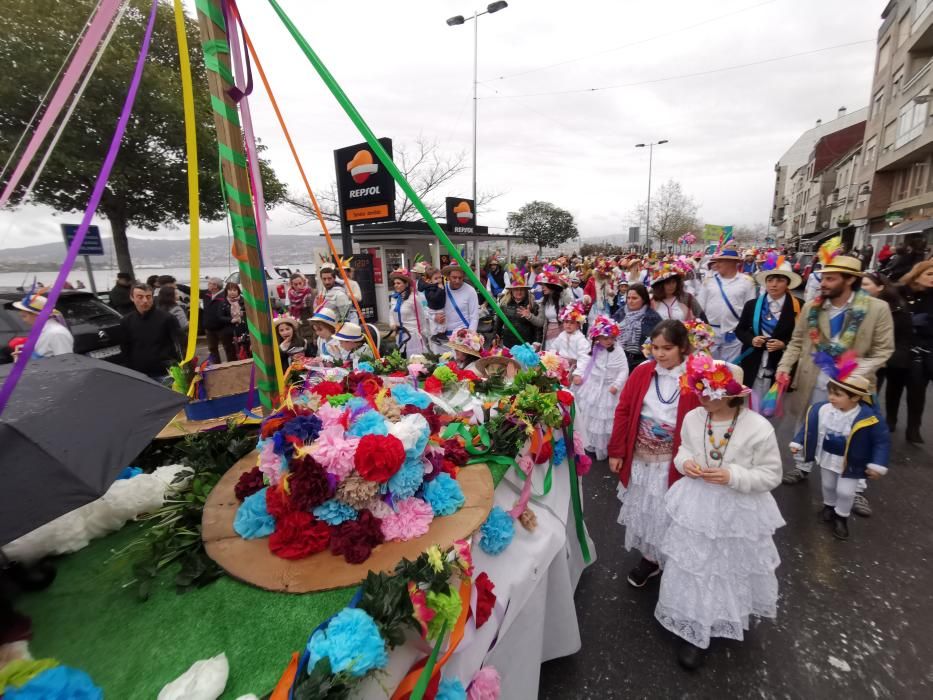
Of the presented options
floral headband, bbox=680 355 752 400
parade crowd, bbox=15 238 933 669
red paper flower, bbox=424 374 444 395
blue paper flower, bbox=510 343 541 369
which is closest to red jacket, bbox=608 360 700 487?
parade crowd, bbox=15 238 933 669

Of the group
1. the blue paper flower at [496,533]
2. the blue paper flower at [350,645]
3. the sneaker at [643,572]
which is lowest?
the sneaker at [643,572]

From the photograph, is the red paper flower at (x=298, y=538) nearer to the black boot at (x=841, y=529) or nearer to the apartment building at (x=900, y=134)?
the black boot at (x=841, y=529)

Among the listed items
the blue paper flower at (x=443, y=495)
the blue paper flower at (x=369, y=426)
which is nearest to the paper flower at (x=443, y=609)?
the blue paper flower at (x=443, y=495)

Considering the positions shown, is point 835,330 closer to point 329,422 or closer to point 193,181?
point 329,422

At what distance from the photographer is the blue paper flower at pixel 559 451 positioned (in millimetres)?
2783

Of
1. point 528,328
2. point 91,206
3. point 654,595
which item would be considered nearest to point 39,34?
point 528,328

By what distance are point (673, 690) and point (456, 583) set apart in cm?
161

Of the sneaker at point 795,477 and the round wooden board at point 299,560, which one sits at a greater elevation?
the round wooden board at point 299,560

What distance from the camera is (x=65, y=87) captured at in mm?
1525

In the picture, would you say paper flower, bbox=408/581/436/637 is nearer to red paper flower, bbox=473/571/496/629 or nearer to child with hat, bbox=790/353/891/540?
red paper flower, bbox=473/571/496/629

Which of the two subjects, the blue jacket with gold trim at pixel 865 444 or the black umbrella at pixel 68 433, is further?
the blue jacket with gold trim at pixel 865 444

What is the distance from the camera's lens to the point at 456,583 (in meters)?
1.56

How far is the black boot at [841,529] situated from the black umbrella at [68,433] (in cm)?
447

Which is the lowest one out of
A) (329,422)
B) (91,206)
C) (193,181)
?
(329,422)
